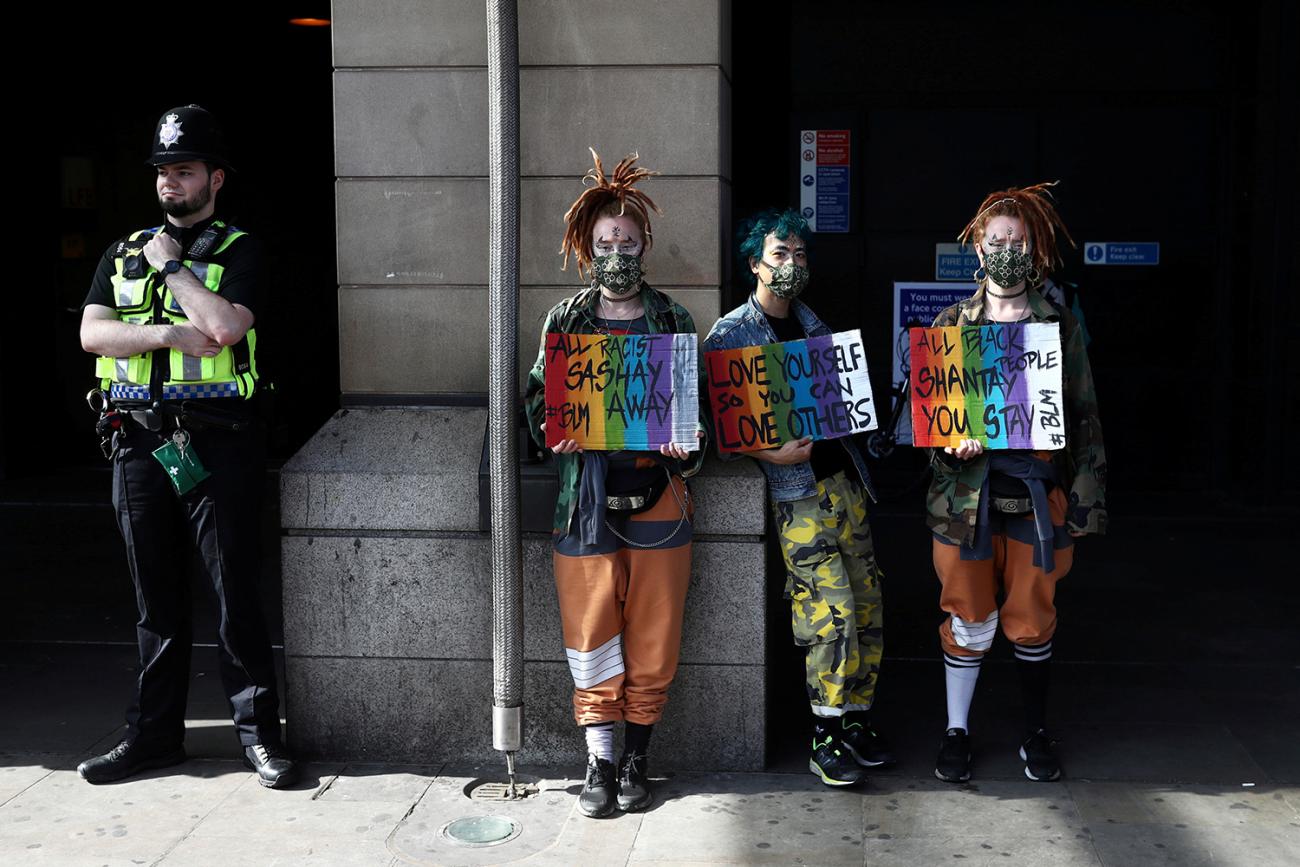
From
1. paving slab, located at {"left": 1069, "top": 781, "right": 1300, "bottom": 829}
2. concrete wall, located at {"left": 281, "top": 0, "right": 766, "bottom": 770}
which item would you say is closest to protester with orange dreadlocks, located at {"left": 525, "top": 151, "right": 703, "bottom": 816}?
concrete wall, located at {"left": 281, "top": 0, "right": 766, "bottom": 770}

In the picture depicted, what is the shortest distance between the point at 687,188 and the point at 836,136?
538 centimetres

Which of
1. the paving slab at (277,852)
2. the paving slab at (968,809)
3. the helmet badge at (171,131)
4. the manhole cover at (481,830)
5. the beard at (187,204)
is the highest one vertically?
the helmet badge at (171,131)

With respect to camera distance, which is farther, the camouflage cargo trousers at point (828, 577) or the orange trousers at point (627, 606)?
the camouflage cargo trousers at point (828, 577)

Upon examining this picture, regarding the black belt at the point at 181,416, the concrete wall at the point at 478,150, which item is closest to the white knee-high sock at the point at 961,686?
the concrete wall at the point at 478,150

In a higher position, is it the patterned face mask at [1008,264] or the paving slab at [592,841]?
the patterned face mask at [1008,264]

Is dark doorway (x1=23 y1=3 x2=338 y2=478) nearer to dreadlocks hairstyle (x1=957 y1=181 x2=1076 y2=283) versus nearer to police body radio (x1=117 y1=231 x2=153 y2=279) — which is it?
police body radio (x1=117 y1=231 x2=153 y2=279)

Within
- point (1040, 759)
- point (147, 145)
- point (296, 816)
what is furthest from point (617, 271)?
point (147, 145)

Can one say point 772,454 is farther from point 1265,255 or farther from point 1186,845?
point 1265,255

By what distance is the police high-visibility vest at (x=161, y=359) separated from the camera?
4828 mm

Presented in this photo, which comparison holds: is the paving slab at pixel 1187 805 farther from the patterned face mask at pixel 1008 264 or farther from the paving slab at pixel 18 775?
the paving slab at pixel 18 775

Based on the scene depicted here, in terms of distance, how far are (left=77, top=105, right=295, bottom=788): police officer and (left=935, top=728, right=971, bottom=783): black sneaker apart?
2213 mm

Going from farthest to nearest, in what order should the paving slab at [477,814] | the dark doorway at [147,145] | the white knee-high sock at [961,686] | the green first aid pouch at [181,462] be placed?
the dark doorway at [147,145]
the white knee-high sock at [961,686]
the green first aid pouch at [181,462]
the paving slab at [477,814]

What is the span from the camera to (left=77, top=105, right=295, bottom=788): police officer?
4801mm

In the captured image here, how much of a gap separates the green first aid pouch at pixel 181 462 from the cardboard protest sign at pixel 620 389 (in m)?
1.18
